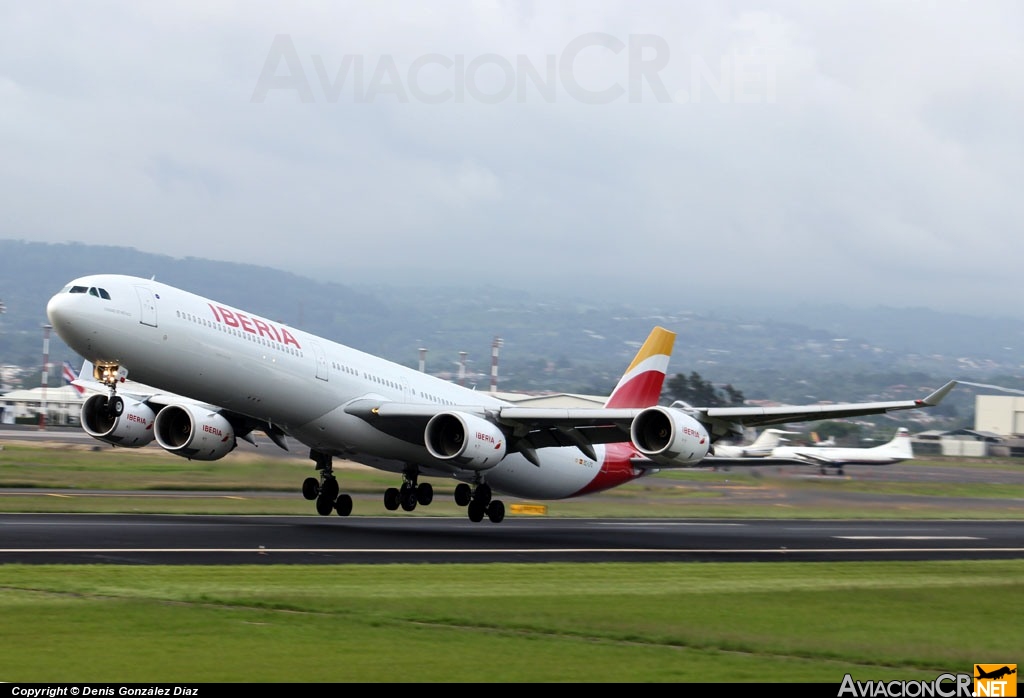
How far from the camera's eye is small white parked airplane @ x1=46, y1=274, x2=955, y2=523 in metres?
28.6

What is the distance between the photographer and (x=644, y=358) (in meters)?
42.8

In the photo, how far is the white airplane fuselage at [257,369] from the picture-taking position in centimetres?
2798

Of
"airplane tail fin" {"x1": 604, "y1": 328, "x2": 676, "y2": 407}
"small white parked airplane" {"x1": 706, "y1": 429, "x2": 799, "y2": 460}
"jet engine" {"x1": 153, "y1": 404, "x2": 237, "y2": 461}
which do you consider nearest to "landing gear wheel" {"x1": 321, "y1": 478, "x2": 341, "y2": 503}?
"jet engine" {"x1": 153, "y1": 404, "x2": 237, "y2": 461}

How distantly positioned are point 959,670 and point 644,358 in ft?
93.7

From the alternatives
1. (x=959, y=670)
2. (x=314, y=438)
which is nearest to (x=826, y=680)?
(x=959, y=670)

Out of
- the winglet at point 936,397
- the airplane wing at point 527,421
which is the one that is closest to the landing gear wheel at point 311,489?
the airplane wing at point 527,421

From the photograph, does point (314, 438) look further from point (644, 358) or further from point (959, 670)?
point (959, 670)

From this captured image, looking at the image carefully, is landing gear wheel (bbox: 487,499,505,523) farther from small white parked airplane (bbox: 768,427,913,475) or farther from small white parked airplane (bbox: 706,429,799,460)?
small white parked airplane (bbox: 768,427,913,475)

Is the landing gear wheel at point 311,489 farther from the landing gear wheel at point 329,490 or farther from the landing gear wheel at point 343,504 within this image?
the landing gear wheel at point 343,504

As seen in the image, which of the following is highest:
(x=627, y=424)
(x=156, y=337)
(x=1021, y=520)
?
(x=156, y=337)

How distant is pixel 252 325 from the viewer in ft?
103

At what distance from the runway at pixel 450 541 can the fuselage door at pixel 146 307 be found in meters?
4.96

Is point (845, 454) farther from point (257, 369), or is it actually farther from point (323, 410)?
point (257, 369)

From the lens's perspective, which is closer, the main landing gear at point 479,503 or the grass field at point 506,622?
the grass field at point 506,622
